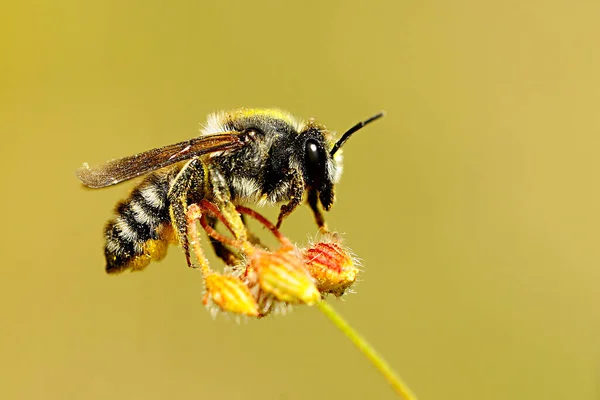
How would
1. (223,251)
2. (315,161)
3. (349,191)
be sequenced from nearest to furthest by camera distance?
(315,161) < (223,251) < (349,191)

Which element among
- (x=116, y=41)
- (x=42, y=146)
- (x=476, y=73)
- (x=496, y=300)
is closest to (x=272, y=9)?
(x=116, y=41)

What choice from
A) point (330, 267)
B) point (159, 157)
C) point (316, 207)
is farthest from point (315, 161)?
point (159, 157)

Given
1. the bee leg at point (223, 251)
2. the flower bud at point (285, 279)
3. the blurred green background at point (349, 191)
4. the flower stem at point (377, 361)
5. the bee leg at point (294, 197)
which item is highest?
the blurred green background at point (349, 191)

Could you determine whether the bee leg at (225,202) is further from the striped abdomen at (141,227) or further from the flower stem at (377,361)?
the flower stem at (377,361)

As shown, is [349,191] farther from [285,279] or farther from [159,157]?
[285,279]

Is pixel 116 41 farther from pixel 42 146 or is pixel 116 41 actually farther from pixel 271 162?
pixel 271 162

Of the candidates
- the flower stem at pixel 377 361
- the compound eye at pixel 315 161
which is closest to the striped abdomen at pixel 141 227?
the compound eye at pixel 315 161

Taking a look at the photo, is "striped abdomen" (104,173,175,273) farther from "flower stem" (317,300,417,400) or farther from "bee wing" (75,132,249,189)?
"flower stem" (317,300,417,400)
